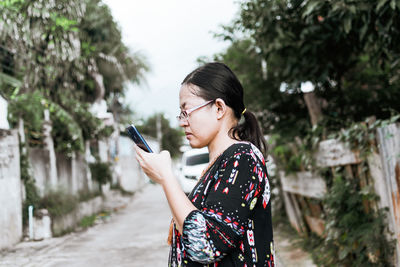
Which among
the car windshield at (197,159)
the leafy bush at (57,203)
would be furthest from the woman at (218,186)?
the car windshield at (197,159)

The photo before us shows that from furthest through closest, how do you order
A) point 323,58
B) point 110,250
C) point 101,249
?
point 101,249 < point 110,250 < point 323,58

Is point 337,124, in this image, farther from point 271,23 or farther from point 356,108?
point 271,23

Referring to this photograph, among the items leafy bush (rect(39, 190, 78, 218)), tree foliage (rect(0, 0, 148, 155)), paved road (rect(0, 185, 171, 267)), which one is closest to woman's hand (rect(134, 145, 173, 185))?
paved road (rect(0, 185, 171, 267))

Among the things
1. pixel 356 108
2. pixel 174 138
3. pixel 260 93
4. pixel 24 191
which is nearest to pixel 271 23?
pixel 356 108

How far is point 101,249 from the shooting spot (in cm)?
882

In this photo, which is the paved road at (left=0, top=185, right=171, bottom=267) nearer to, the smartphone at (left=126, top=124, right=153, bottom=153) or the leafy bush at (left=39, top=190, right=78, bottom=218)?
the leafy bush at (left=39, top=190, right=78, bottom=218)

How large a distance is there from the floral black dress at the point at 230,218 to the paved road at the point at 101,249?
5.58 m

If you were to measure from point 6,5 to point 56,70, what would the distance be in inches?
142

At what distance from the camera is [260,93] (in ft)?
31.9

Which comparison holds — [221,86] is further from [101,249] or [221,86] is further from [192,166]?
[192,166]

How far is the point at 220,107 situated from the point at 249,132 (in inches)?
8.9

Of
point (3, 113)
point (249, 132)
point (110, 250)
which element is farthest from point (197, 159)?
point (249, 132)

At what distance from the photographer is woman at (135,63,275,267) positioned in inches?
60.6

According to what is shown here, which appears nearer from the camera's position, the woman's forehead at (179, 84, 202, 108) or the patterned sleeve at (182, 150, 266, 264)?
the patterned sleeve at (182, 150, 266, 264)
